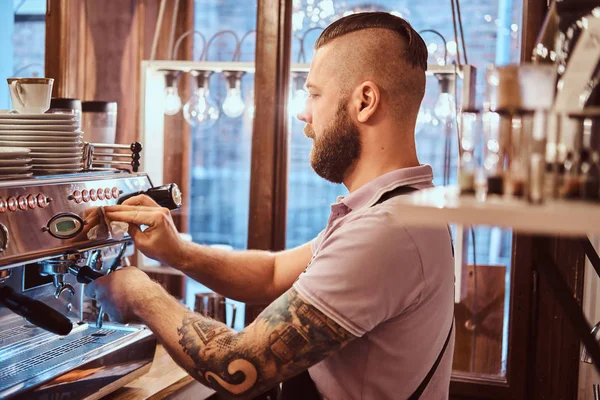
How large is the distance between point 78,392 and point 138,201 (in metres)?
0.42

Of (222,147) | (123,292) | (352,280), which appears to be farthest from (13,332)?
(222,147)

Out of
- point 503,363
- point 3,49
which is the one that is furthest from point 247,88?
point 503,363

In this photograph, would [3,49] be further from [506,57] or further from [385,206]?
[385,206]

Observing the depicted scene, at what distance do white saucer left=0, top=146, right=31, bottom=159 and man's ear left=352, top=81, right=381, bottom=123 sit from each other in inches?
25.5

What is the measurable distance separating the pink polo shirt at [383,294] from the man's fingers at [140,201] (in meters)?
0.43

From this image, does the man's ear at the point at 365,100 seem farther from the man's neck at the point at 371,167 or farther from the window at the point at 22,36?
the window at the point at 22,36

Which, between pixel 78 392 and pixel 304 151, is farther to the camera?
pixel 304 151

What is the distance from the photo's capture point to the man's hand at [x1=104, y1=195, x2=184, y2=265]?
160cm

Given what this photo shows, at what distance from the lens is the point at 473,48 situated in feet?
8.04

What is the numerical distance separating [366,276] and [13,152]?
2.30 ft

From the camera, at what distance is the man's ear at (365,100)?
1477 millimetres

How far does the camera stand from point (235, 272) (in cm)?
187

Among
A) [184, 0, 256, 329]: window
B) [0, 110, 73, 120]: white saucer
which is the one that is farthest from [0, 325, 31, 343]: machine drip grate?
[184, 0, 256, 329]: window

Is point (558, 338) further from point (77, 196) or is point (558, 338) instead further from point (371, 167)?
point (77, 196)
